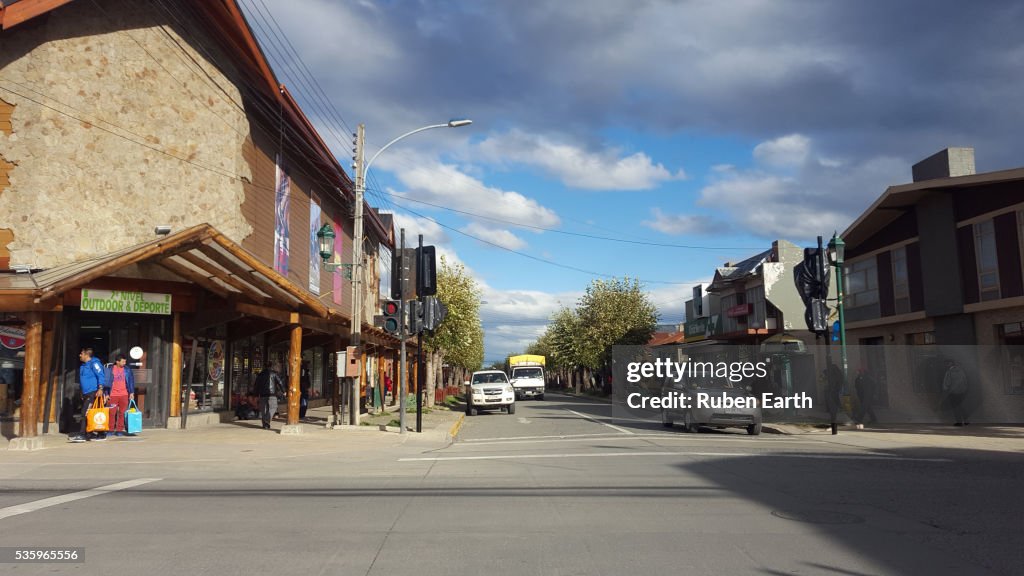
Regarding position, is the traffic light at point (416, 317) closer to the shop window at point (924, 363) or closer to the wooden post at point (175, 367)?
the wooden post at point (175, 367)

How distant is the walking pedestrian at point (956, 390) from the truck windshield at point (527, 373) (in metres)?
35.5

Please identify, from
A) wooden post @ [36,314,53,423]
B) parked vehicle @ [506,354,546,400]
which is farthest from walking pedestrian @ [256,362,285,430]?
parked vehicle @ [506,354,546,400]

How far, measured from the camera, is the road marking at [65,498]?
7918mm

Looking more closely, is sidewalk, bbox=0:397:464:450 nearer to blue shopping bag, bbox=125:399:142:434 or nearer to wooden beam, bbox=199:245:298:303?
blue shopping bag, bbox=125:399:142:434

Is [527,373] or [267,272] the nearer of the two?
[267,272]

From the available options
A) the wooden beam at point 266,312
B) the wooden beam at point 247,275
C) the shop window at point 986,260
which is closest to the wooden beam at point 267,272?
the wooden beam at point 247,275

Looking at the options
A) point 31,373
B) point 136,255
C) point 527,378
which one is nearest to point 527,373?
point 527,378

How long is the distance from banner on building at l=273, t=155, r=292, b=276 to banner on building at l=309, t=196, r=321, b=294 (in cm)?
269

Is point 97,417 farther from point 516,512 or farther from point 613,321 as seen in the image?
point 613,321

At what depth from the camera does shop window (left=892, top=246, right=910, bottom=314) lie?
27.8 m

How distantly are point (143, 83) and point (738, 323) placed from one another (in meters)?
41.5

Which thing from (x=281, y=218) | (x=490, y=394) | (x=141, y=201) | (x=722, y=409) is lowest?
(x=722, y=409)

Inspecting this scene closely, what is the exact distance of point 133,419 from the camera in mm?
16344

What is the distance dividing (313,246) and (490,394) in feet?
34.9
